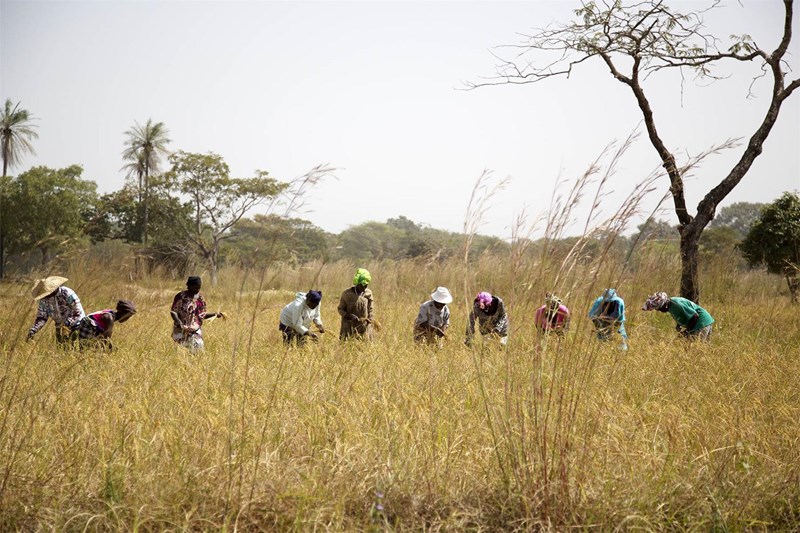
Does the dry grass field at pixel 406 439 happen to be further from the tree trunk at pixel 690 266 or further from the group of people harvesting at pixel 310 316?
the tree trunk at pixel 690 266

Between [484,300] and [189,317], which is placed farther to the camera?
[189,317]

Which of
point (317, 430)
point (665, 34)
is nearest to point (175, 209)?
point (665, 34)

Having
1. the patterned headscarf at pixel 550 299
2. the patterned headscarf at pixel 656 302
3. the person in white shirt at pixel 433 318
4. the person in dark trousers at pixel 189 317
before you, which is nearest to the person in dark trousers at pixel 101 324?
the person in dark trousers at pixel 189 317

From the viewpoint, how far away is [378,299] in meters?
11.5

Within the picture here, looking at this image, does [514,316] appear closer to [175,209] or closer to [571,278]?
[571,278]

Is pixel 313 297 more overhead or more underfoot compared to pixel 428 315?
more overhead

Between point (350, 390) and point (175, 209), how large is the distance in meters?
29.0

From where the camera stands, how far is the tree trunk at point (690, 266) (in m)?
8.48

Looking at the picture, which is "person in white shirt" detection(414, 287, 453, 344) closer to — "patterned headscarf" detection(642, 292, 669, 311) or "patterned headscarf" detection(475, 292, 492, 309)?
"patterned headscarf" detection(475, 292, 492, 309)

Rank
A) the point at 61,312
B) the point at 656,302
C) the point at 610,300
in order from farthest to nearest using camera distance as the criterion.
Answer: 1. the point at 656,302
2. the point at 61,312
3. the point at 610,300

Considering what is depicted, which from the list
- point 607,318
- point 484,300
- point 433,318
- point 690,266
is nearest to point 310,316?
point 433,318

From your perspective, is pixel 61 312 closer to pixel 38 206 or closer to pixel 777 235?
pixel 777 235

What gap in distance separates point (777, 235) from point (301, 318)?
1474cm

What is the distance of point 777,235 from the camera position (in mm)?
15938
